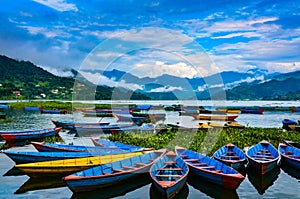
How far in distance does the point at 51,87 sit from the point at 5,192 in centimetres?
12466

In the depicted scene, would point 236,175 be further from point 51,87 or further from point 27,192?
point 51,87

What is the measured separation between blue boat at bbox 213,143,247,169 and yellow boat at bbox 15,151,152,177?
17.4ft

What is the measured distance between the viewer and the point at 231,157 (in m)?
17.3

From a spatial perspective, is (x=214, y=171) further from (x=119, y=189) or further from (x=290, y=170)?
(x=290, y=170)

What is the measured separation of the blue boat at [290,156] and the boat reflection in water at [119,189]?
7814 mm

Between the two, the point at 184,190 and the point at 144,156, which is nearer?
the point at 184,190

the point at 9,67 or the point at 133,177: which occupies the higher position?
the point at 9,67

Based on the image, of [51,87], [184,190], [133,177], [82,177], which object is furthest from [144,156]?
[51,87]

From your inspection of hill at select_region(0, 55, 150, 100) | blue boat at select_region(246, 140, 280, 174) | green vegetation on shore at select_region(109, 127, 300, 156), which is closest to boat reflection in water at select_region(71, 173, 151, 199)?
blue boat at select_region(246, 140, 280, 174)

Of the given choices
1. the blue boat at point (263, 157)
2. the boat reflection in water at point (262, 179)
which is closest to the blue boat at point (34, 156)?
the boat reflection in water at point (262, 179)

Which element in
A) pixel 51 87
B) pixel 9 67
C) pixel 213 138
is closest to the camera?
pixel 213 138

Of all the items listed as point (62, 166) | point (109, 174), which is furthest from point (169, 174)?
point (62, 166)

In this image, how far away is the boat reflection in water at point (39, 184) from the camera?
550 inches

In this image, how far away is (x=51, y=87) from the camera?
13275cm
